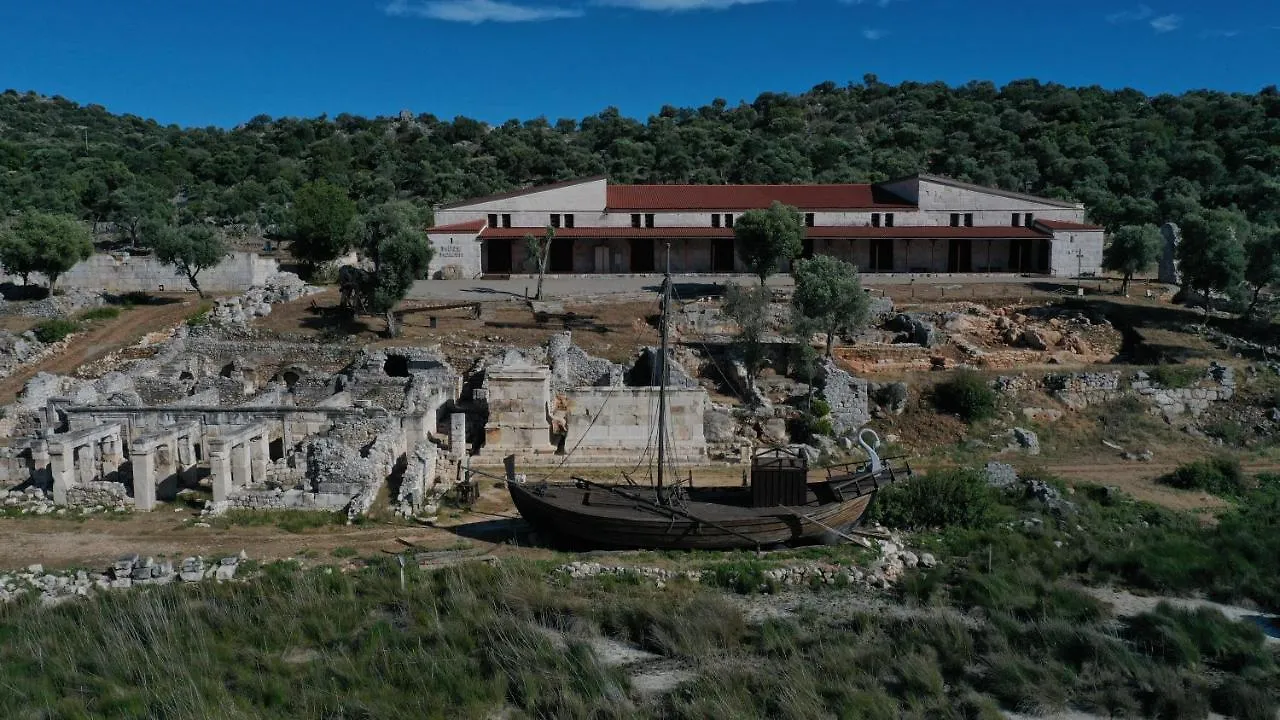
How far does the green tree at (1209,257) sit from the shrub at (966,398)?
42.4 feet

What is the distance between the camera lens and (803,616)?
570 inches

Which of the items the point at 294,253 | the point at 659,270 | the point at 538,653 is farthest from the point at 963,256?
the point at 538,653

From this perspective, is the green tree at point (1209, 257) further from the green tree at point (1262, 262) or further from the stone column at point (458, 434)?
the stone column at point (458, 434)

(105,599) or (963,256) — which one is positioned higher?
(963,256)

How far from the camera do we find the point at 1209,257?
3534cm

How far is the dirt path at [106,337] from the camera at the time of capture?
31.5 meters

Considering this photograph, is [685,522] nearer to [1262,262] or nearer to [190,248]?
[1262,262]

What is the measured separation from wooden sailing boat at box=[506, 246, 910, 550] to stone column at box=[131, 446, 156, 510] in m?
7.98

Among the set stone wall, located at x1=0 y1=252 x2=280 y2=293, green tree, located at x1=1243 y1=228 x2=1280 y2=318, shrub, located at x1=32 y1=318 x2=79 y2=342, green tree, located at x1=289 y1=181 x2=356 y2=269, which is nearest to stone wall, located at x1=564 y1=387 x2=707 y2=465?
shrub, located at x1=32 y1=318 x2=79 y2=342

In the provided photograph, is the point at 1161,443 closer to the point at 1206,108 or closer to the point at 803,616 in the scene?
the point at 803,616

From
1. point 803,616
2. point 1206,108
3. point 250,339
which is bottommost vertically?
point 803,616

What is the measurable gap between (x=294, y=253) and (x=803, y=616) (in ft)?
134

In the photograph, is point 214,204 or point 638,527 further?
point 214,204

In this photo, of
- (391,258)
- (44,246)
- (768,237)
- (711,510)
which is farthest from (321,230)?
(711,510)
